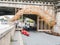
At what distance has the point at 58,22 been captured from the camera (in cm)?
4031

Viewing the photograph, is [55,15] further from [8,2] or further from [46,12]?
[8,2]

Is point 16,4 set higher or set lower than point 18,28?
higher

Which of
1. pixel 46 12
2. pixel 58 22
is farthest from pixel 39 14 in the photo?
pixel 58 22

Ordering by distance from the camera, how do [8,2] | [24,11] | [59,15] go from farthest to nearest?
[8,2], [24,11], [59,15]

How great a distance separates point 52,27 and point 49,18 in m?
1.86

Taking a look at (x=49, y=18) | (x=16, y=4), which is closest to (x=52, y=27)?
(x=49, y=18)

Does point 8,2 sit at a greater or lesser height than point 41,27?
greater

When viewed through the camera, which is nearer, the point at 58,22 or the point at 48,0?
the point at 58,22

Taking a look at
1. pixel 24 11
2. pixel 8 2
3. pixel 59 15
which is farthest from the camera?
pixel 8 2

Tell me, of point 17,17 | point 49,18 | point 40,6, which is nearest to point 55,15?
point 49,18

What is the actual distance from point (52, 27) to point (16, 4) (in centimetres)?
890

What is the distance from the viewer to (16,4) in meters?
45.7

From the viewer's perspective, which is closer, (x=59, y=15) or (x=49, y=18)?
(x=59, y=15)

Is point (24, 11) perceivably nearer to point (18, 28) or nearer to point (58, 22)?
point (18, 28)
